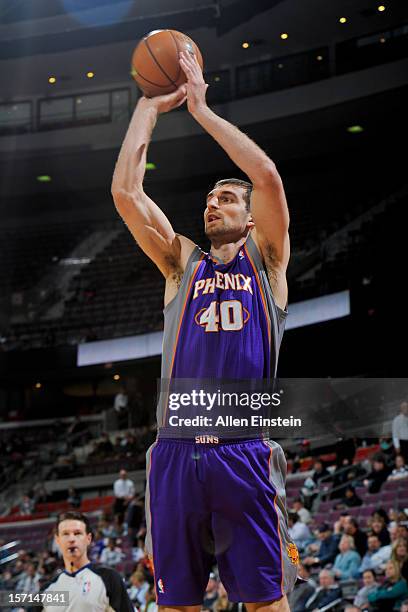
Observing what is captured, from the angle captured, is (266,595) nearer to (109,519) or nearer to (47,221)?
(109,519)

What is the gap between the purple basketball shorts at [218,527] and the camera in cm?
283

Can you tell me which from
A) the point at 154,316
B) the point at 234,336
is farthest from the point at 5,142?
the point at 234,336

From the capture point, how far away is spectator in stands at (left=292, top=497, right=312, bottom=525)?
8688 millimetres

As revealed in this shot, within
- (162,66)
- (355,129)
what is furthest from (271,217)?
(355,129)

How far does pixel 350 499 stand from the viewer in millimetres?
8656

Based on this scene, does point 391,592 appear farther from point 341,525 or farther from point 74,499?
point 74,499

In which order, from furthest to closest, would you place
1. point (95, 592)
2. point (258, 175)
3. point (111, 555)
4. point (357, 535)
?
1. point (111, 555)
2. point (357, 535)
3. point (95, 592)
4. point (258, 175)

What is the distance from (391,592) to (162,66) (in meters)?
4.80

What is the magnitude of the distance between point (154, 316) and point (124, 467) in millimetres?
3039

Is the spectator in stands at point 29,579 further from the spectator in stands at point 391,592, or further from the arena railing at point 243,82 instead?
the arena railing at point 243,82

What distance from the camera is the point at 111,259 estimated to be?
687 inches

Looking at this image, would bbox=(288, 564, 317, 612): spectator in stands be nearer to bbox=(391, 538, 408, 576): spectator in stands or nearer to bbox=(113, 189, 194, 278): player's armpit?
bbox=(391, 538, 408, 576): spectator in stands

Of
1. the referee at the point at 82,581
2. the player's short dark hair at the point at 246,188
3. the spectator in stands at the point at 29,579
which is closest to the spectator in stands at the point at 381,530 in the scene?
the referee at the point at 82,581

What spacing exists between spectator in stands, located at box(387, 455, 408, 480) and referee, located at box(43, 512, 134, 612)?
436 centimetres
